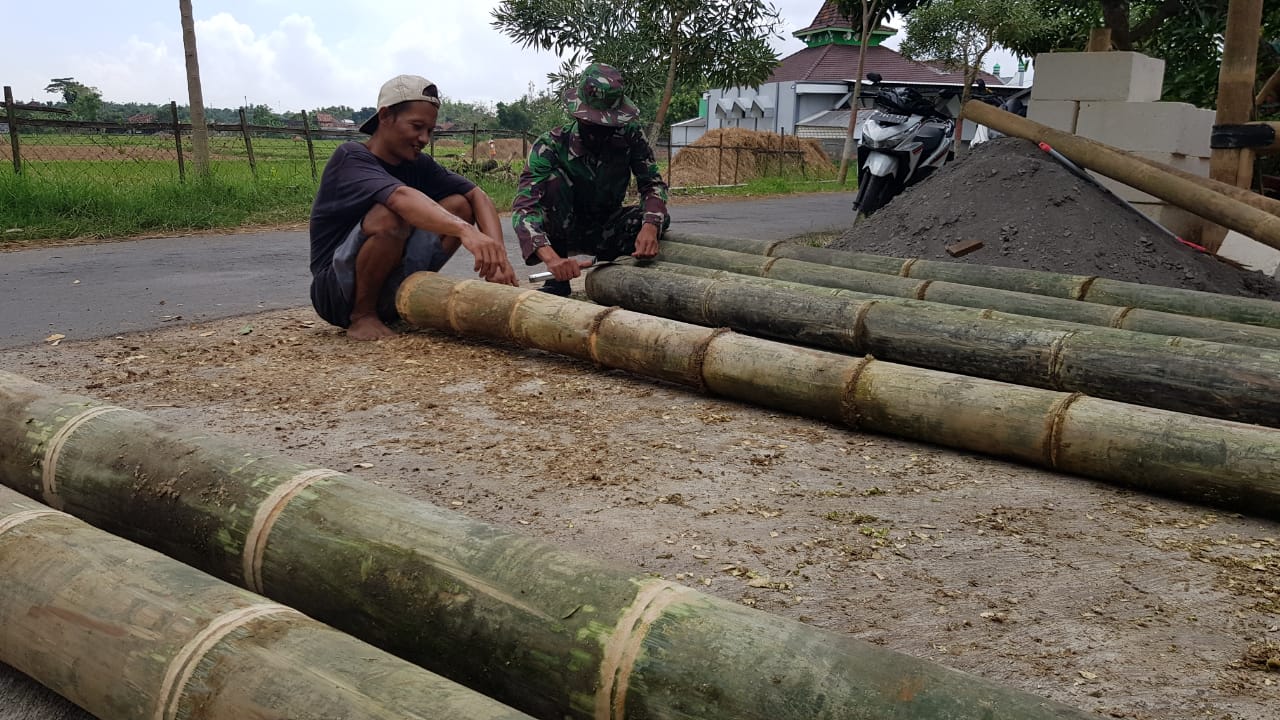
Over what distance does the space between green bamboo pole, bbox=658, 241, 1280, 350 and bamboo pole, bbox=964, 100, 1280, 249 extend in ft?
5.35

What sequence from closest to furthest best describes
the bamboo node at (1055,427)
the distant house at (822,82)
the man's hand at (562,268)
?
the bamboo node at (1055,427) < the man's hand at (562,268) < the distant house at (822,82)

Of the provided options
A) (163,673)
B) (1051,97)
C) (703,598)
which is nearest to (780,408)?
(703,598)

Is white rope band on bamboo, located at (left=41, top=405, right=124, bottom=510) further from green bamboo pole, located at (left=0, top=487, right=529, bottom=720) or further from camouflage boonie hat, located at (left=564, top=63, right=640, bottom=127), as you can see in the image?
camouflage boonie hat, located at (left=564, top=63, right=640, bottom=127)

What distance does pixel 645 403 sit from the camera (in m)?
3.95

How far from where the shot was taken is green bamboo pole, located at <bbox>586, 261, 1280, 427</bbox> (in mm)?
Answer: 3311

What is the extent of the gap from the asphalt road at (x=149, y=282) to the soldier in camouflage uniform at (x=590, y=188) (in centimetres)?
149

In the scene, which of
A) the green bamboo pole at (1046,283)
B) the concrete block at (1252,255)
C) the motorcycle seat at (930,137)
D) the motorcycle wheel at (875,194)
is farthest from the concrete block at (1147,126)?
the green bamboo pole at (1046,283)

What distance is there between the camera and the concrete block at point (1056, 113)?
7.34 m

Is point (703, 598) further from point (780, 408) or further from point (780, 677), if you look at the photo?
point (780, 408)

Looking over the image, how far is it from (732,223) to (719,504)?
1014 centimetres

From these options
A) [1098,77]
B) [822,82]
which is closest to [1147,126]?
[1098,77]

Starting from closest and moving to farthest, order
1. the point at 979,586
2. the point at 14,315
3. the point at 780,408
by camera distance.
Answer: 1. the point at 979,586
2. the point at 780,408
3. the point at 14,315

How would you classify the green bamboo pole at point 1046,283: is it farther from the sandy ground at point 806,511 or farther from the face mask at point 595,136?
the sandy ground at point 806,511

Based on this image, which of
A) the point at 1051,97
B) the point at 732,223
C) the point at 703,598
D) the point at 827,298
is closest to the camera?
the point at 703,598
